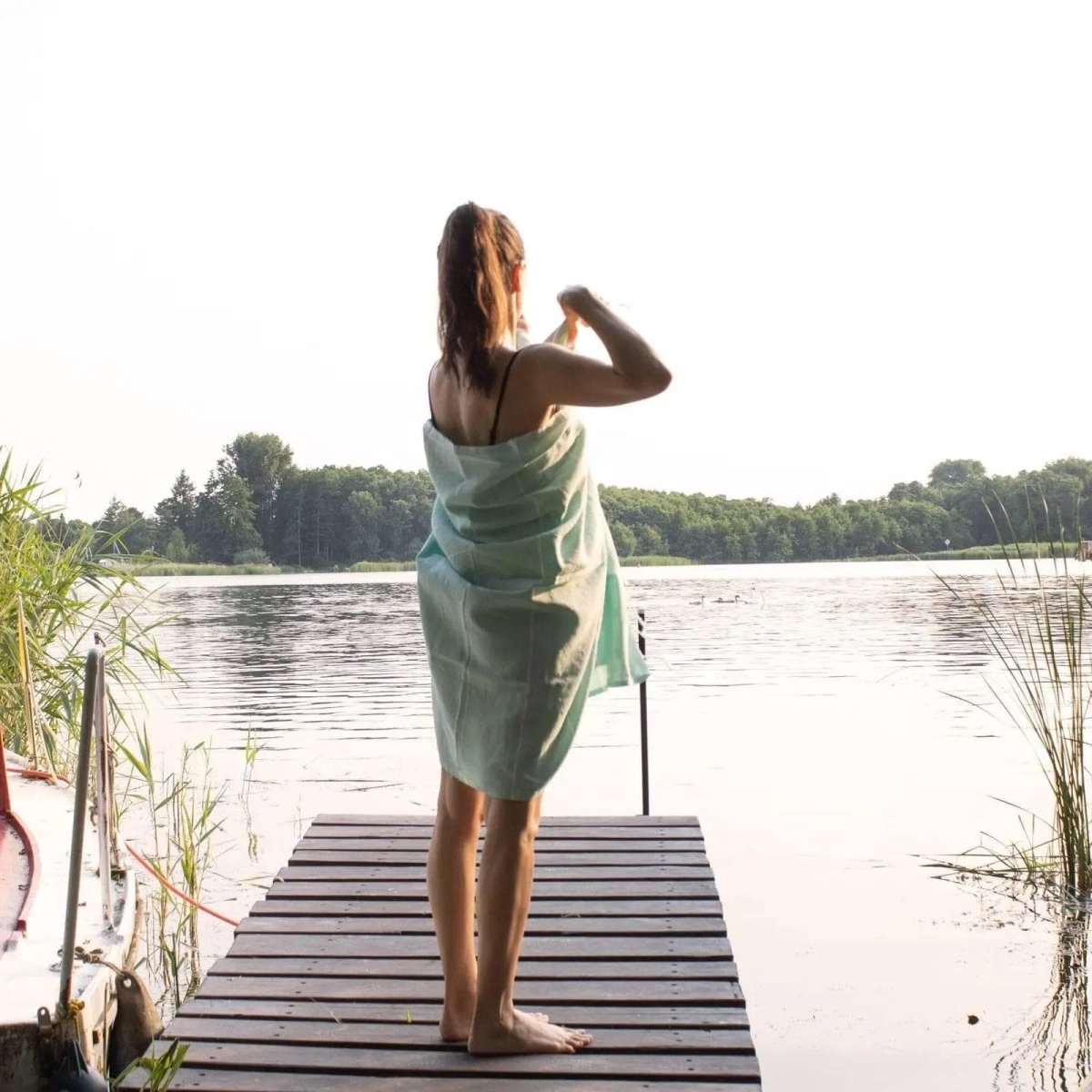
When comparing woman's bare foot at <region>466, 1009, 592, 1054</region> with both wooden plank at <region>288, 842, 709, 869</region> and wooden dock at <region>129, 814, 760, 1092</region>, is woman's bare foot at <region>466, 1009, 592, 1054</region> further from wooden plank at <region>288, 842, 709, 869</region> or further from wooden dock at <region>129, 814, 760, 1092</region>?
wooden plank at <region>288, 842, 709, 869</region>

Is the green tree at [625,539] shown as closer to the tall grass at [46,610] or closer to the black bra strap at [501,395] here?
the tall grass at [46,610]

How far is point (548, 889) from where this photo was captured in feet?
12.7

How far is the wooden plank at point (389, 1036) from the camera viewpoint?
8.63 feet

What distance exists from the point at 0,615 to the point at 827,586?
4255 cm

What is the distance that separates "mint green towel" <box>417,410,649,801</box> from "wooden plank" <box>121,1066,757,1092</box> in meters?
Result: 0.55

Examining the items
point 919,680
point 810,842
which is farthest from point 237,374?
point 810,842

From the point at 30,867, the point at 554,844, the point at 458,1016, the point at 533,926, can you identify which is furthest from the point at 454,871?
the point at 554,844

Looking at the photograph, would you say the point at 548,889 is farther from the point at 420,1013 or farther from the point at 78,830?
the point at 78,830

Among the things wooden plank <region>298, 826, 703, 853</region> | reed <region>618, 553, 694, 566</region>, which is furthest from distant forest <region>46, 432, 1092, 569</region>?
wooden plank <region>298, 826, 703, 853</region>

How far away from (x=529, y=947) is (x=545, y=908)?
1.14 feet

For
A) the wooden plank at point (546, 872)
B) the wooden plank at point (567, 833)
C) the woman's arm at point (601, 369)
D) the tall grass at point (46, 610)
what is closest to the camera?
the woman's arm at point (601, 369)

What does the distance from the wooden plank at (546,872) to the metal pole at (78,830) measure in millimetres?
1445

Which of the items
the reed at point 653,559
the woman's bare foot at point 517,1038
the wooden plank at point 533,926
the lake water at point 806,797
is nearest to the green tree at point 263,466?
the reed at point 653,559

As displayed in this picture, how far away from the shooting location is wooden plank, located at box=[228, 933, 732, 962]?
10.6 ft
